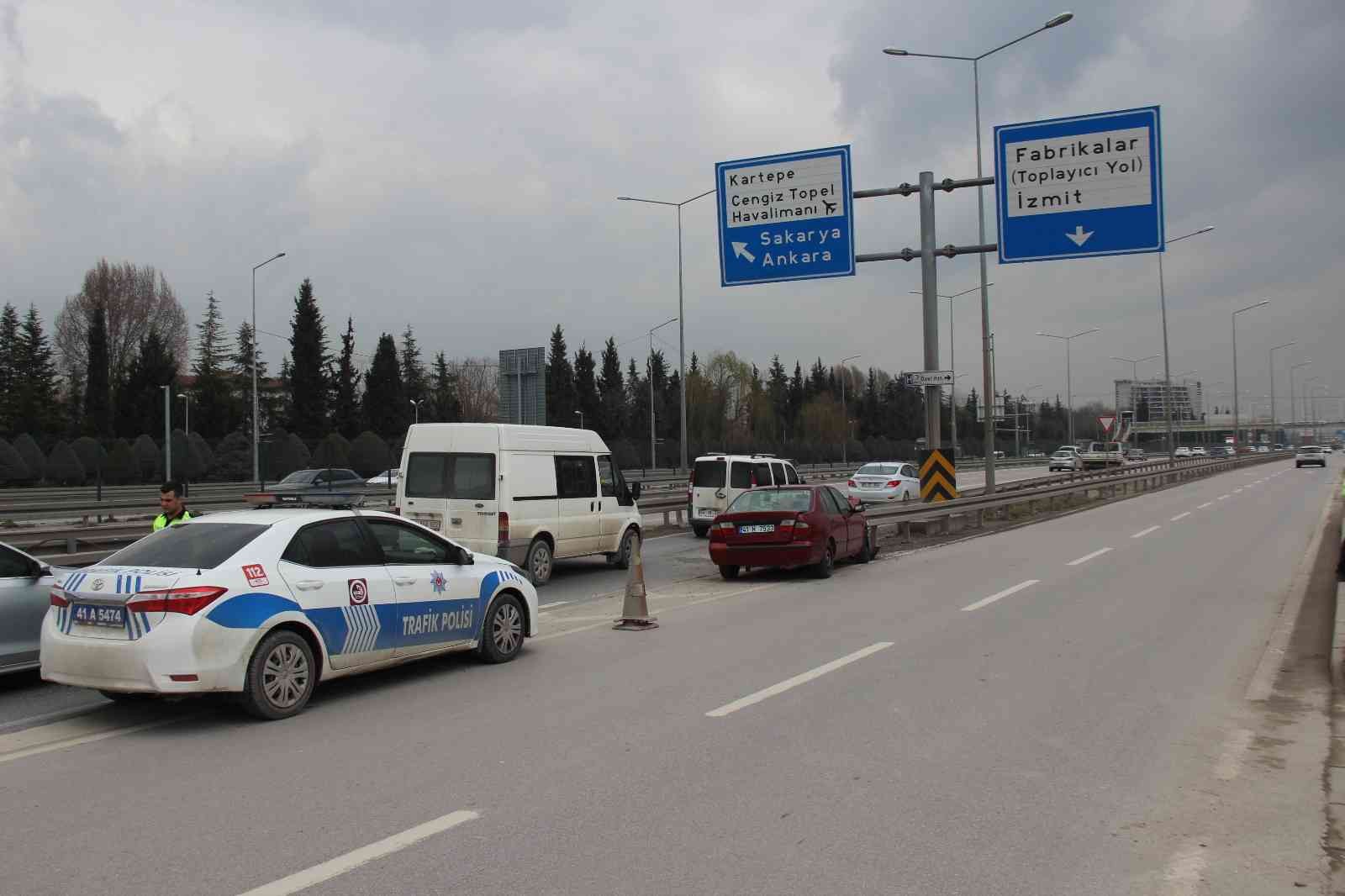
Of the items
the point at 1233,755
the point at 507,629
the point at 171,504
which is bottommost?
the point at 1233,755

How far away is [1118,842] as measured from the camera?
5.01m

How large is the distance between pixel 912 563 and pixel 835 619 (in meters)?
7.28

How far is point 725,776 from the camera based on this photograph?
6023 mm

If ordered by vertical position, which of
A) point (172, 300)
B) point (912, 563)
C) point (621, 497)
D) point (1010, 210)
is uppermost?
point (172, 300)

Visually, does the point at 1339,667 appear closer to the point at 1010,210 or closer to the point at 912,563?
the point at 912,563

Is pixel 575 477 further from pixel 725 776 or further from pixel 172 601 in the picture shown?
pixel 725 776

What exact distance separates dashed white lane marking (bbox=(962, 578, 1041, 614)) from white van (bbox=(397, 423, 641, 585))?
15.0ft

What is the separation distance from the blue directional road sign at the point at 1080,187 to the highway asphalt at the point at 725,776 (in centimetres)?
1079

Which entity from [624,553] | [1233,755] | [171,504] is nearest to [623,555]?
[624,553]

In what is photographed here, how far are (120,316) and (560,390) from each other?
126 ft

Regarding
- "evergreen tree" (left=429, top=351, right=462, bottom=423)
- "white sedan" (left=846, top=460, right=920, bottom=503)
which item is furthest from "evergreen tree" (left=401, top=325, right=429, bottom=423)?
"white sedan" (left=846, top=460, right=920, bottom=503)

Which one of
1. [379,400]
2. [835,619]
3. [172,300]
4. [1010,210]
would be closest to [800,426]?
[379,400]

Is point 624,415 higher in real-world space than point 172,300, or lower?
lower

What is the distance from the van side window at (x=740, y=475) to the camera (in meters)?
24.1
